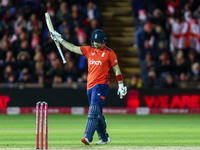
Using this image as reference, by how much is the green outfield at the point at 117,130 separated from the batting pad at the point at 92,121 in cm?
21

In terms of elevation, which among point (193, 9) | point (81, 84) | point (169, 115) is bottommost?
point (169, 115)

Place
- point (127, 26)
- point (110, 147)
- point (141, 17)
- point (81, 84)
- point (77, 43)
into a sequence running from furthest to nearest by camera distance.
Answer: point (127, 26) < point (141, 17) < point (77, 43) < point (81, 84) < point (110, 147)

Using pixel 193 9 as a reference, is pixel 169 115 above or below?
below

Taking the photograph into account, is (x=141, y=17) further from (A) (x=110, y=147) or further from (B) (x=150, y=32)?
(A) (x=110, y=147)

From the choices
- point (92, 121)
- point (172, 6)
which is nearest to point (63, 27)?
point (172, 6)

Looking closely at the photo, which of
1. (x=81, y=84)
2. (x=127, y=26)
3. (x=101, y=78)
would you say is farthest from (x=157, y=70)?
(x=101, y=78)

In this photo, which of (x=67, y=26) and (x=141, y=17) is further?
(x=141, y=17)

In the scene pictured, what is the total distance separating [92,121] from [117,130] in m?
3.21

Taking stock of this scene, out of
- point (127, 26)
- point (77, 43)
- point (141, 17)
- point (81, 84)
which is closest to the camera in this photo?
point (81, 84)

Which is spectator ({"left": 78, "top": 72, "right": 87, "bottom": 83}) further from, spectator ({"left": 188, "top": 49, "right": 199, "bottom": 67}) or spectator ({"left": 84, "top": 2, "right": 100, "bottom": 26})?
spectator ({"left": 188, "top": 49, "right": 199, "bottom": 67})

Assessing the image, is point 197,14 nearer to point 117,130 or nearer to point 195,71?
point 195,71

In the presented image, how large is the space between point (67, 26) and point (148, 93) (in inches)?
152

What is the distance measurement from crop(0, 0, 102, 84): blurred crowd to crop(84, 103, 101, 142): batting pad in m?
7.41

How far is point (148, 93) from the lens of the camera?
15.3 metres
